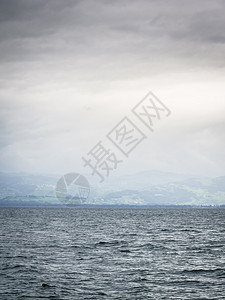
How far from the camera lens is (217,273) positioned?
4400 centimetres

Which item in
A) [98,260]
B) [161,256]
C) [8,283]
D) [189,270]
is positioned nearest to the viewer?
[8,283]

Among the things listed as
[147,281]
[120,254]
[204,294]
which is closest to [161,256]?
[120,254]

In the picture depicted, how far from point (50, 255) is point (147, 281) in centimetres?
1977

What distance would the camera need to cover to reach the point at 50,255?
5550 centimetres

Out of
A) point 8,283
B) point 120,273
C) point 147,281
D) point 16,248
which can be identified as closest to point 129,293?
point 147,281

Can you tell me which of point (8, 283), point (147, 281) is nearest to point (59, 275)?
point (8, 283)

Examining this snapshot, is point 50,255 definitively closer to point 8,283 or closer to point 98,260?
point 98,260

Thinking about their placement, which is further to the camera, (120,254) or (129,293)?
(120,254)

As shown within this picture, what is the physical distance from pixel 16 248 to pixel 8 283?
2522cm

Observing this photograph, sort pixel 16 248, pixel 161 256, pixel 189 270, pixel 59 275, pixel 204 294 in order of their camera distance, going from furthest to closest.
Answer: pixel 16 248 → pixel 161 256 → pixel 189 270 → pixel 59 275 → pixel 204 294

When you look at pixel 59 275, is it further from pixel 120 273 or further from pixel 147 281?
pixel 147 281

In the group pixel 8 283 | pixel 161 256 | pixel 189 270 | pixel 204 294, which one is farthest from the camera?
pixel 161 256

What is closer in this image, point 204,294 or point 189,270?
point 204,294

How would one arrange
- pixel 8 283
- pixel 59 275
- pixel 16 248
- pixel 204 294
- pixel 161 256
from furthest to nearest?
1. pixel 16 248
2. pixel 161 256
3. pixel 59 275
4. pixel 8 283
5. pixel 204 294
